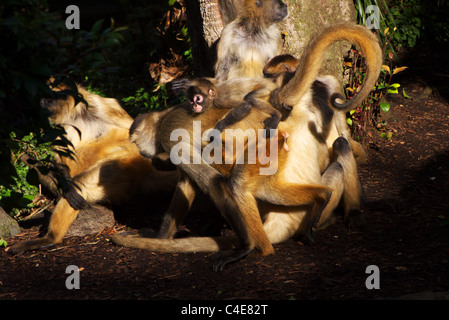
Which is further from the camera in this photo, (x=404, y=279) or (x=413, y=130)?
(x=413, y=130)

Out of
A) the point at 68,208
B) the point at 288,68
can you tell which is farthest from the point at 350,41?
the point at 68,208

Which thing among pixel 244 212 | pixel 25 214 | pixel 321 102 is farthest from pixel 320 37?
pixel 25 214

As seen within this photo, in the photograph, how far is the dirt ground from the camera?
164 inches

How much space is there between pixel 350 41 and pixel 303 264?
2004 mm

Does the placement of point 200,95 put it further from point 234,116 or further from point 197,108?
point 234,116

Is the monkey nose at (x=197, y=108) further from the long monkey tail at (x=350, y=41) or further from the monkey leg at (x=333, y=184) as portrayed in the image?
the monkey leg at (x=333, y=184)

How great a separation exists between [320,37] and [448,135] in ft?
10.9

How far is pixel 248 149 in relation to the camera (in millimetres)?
4863

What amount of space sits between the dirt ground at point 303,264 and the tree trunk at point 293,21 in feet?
5.89

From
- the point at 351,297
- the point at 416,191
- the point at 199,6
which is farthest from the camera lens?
the point at 199,6

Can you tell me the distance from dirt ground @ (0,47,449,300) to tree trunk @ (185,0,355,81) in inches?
70.6

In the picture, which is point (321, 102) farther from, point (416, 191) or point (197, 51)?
point (197, 51)

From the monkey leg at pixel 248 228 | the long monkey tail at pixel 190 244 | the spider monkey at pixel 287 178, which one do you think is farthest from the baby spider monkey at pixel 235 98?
the long monkey tail at pixel 190 244

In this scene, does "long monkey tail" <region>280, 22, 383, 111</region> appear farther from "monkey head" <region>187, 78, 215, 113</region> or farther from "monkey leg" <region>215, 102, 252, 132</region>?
"monkey head" <region>187, 78, 215, 113</region>
